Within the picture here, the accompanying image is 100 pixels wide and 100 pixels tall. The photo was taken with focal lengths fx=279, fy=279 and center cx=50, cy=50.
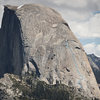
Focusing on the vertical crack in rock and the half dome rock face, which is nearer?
the half dome rock face

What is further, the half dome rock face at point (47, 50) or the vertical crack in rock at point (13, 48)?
the vertical crack in rock at point (13, 48)

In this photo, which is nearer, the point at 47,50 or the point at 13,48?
the point at 47,50

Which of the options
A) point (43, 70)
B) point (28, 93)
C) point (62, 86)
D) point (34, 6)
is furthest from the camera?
point (34, 6)

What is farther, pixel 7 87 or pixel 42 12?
pixel 42 12

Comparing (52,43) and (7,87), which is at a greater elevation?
(52,43)

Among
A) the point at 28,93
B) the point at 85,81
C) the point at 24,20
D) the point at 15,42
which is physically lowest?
the point at 28,93

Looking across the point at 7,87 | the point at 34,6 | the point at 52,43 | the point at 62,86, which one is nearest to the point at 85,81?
the point at 62,86

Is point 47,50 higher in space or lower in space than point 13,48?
lower

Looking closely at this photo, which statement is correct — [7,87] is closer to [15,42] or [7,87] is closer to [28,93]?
[28,93]
